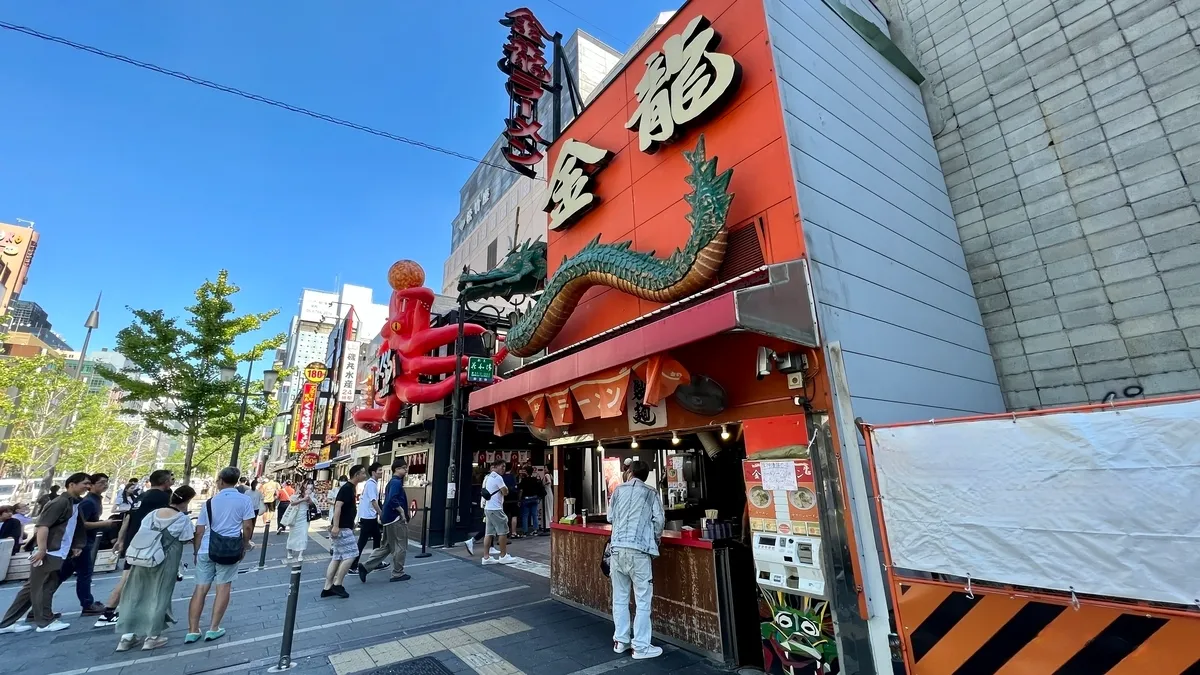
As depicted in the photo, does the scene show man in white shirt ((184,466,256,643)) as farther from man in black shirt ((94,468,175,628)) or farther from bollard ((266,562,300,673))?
bollard ((266,562,300,673))

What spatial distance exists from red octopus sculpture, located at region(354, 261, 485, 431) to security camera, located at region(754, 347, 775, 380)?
11.1m

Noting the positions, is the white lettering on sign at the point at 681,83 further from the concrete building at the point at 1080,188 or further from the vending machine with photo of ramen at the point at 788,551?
Result: the concrete building at the point at 1080,188

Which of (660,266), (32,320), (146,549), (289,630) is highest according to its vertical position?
(32,320)

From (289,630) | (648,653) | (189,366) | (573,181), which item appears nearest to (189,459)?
(189,366)

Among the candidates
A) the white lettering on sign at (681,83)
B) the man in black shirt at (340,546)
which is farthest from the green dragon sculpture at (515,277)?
the man in black shirt at (340,546)

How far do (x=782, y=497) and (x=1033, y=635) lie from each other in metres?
1.99

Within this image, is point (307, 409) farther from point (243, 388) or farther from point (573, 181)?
point (573, 181)

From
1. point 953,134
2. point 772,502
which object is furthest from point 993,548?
point 953,134

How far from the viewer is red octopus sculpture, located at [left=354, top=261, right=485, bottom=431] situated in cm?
1512

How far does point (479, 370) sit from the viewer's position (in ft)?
45.0

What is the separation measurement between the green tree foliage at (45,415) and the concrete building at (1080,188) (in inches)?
1245

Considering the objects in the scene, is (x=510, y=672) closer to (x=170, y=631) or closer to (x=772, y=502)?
(x=772, y=502)

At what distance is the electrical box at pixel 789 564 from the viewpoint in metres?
4.45

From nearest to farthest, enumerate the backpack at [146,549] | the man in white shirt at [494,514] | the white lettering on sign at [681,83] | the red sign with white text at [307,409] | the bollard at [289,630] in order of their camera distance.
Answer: the bollard at [289,630], the backpack at [146,549], the white lettering on sign at [681,83], the man in white shirt at [494,514], the red sign with white text at [307,409]
